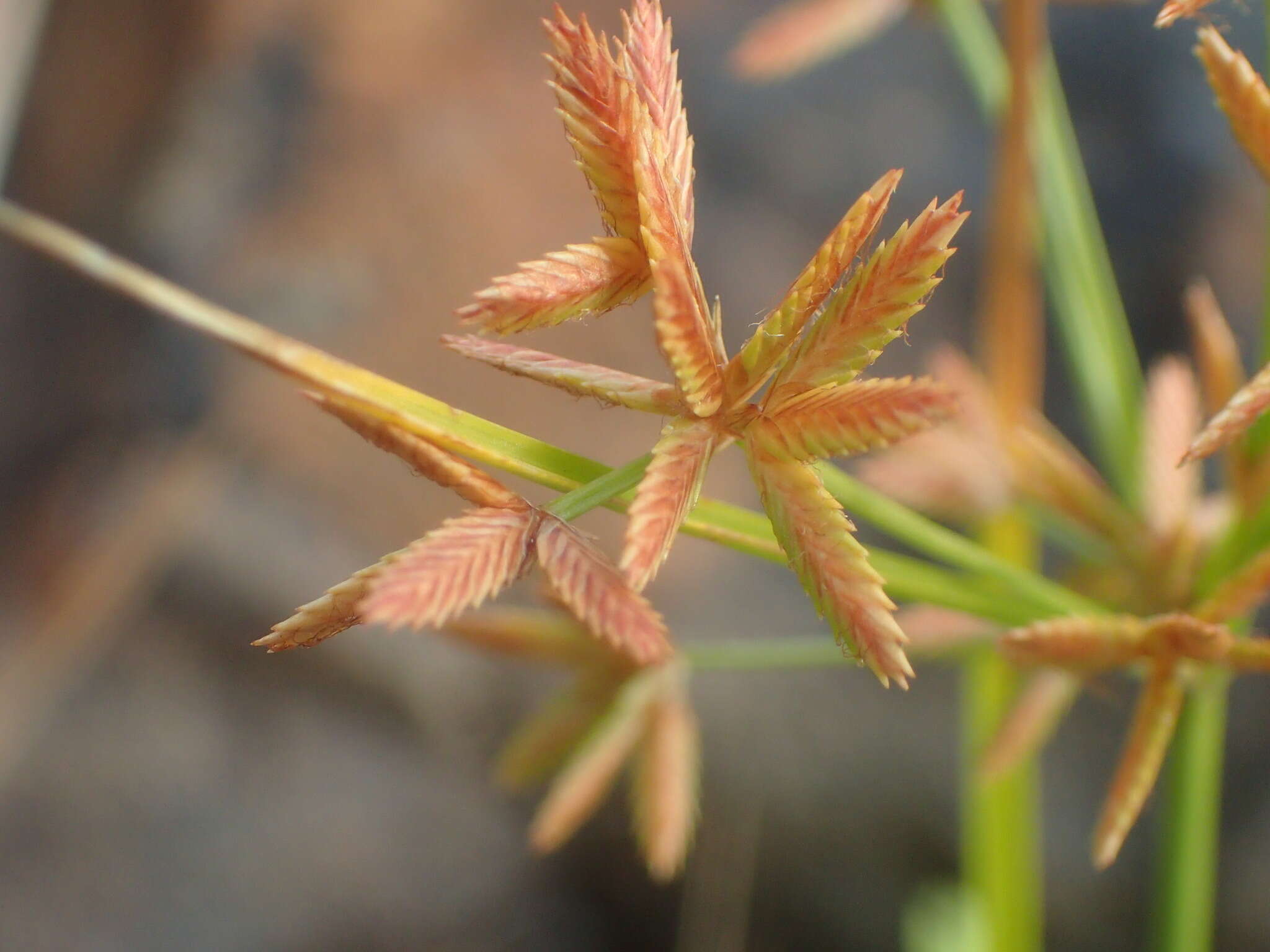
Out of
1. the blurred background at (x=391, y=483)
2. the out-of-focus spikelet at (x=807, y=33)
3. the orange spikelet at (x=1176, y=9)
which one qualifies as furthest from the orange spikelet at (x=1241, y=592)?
the blurred background at (x=391, y=483)

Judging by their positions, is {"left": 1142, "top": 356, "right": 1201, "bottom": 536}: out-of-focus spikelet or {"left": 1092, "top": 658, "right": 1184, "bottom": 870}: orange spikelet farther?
{"left": 1142, "top": 356, "right": 1201, "bottom": 536}: out-of-focus spikelet

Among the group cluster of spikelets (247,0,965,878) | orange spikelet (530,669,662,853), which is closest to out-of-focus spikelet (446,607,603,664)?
orange spikelet (530,669,662,853)

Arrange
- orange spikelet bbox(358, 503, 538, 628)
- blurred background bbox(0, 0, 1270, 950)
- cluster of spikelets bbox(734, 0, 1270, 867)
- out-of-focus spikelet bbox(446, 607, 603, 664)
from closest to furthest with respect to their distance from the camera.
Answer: orange spikelet bbox(358, 503, 538, 628) → cluster of spikelets bbox(734, 0, 1270, 867) → out-of-focus spikelet bbox(446, 607, 603, 664) → blurred background bbox(0, 0, 1270, 950)

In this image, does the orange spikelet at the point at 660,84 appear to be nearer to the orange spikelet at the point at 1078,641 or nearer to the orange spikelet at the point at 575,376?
the orange spikelet at the point at 575,376

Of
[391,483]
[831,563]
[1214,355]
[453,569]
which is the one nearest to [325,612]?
[453,569]

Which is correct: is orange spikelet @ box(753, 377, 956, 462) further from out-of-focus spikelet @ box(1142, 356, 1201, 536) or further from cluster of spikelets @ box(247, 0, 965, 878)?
out-of-focus spikelet @ box(1142, 356, 1201, 536)
